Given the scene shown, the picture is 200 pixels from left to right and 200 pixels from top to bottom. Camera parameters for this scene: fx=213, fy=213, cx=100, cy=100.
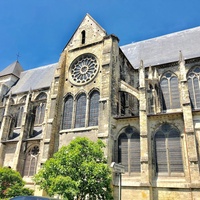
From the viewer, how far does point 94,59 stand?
1900 cm

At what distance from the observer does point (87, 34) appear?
20203 millimetres

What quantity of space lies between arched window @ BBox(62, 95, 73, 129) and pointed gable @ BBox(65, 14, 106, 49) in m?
5.36

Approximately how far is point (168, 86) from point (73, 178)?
12.4 m

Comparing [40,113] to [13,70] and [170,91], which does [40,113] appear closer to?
[13,70]

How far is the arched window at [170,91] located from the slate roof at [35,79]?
13599 mm

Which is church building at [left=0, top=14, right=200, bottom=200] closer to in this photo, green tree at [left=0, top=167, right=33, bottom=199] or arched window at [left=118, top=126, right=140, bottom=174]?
arched window at [left=118, top=126, right=140, bottom=174]

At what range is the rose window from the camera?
60.8ft

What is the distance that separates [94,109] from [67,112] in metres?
2.59

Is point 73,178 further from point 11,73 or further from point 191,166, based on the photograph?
point 11,73

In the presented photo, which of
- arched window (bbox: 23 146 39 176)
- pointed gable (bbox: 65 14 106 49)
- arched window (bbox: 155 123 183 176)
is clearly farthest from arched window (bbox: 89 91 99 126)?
arched window (bbox: 23 146 39 176)

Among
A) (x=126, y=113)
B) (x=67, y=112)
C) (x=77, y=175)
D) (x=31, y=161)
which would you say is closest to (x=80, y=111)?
(x=67, y=112)

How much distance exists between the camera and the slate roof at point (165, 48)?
834 inches

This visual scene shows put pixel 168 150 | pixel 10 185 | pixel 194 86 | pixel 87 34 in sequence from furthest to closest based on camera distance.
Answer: pixel 87 34 < pixel 194 86 < pixel 10 185 < pixel 168 150

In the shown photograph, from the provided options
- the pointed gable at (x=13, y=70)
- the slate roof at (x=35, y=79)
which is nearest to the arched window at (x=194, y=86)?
the slate roof at (x=35, y=79)
